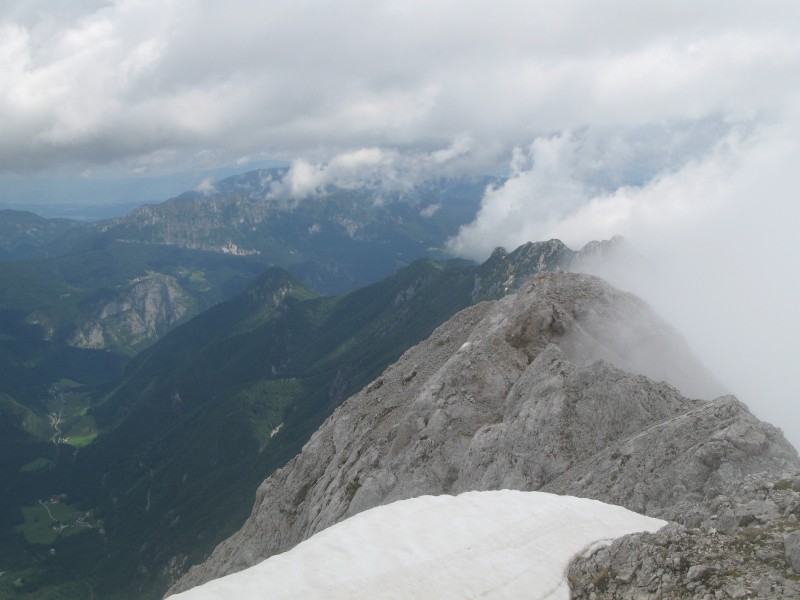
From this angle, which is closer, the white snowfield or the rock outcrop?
the rock outcrop

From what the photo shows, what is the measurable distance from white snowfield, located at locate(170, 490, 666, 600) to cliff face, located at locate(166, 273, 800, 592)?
7427 millimetres

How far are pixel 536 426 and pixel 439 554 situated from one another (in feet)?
85.7

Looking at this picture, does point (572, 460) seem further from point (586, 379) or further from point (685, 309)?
point (685, 309)

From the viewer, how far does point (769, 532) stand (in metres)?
17.3

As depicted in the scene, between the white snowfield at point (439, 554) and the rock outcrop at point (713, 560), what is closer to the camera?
the rock outcrop at point (713, 560)

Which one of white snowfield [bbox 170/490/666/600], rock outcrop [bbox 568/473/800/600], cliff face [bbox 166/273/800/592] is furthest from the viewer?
cliff face [bbox 166/273/800/592]

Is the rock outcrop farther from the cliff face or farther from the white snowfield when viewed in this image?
the cliff face

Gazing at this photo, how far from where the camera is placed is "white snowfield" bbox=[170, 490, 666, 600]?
18391 millimetres

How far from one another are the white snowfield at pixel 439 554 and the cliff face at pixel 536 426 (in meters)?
7.43

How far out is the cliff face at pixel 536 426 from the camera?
33.5 meters

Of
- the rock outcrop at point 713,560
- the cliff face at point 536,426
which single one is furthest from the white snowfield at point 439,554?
the cliff face at point 536,426

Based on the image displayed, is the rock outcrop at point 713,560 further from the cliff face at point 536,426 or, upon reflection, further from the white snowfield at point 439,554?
the cliff face at point 536,426

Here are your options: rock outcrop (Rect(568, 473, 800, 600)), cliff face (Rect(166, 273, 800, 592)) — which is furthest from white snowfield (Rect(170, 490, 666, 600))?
cliff face (Rect(166, 273, 800, 592))

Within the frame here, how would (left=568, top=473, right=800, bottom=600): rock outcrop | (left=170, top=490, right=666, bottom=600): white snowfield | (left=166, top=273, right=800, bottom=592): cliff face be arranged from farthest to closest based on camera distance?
(left=166, top=273, right=800, bottom=592): cliff face
(left=170, top=490, right=666, bottom=600): white snowfield
(left=568, top=473, right=800, bottom=600): rock outcrop
